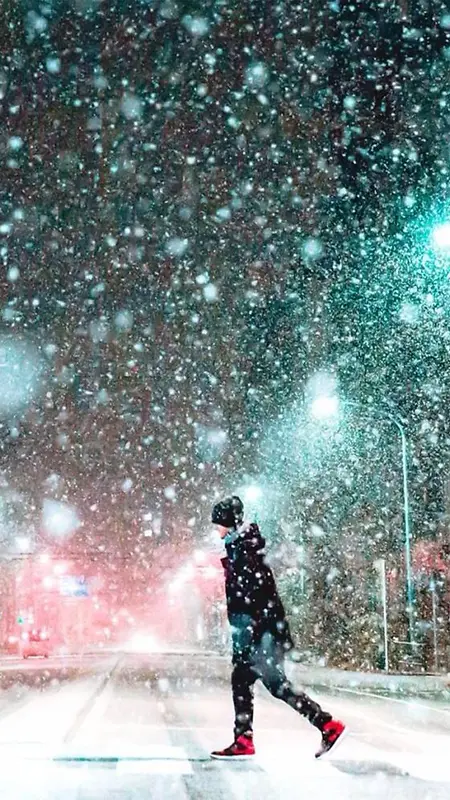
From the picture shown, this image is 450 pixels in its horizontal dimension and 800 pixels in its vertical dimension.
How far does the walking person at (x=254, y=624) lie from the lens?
8148mm

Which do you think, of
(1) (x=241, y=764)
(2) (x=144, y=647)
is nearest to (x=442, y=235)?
(1) (x=241, y=764)

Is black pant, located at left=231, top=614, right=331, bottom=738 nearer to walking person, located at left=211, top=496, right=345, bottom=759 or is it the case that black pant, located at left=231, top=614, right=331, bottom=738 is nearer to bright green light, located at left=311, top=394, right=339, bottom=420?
walking person, located at left=211, top=496, right=345, bottom=759

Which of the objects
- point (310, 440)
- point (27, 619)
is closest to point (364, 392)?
point (310, 440)

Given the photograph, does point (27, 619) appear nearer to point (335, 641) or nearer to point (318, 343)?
point (318, 343)

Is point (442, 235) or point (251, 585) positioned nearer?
point (251, 585)

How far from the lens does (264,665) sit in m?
8.14

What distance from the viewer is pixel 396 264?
4306 centimetres

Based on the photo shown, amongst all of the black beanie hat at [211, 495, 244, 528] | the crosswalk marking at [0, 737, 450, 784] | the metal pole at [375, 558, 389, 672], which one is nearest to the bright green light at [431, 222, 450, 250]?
the crosswalk marking at [0, 737, 450, 784]

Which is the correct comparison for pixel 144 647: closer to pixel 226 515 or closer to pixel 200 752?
pixel 200 752

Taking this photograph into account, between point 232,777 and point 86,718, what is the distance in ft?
20.8

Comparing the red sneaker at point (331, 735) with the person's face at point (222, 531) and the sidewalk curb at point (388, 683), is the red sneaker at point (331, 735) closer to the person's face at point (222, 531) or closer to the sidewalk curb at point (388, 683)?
the person's face at point (222, 531)

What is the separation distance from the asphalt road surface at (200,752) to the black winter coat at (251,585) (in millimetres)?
1017

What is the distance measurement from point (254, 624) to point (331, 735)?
1.02 metres

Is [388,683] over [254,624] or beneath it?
beneath
